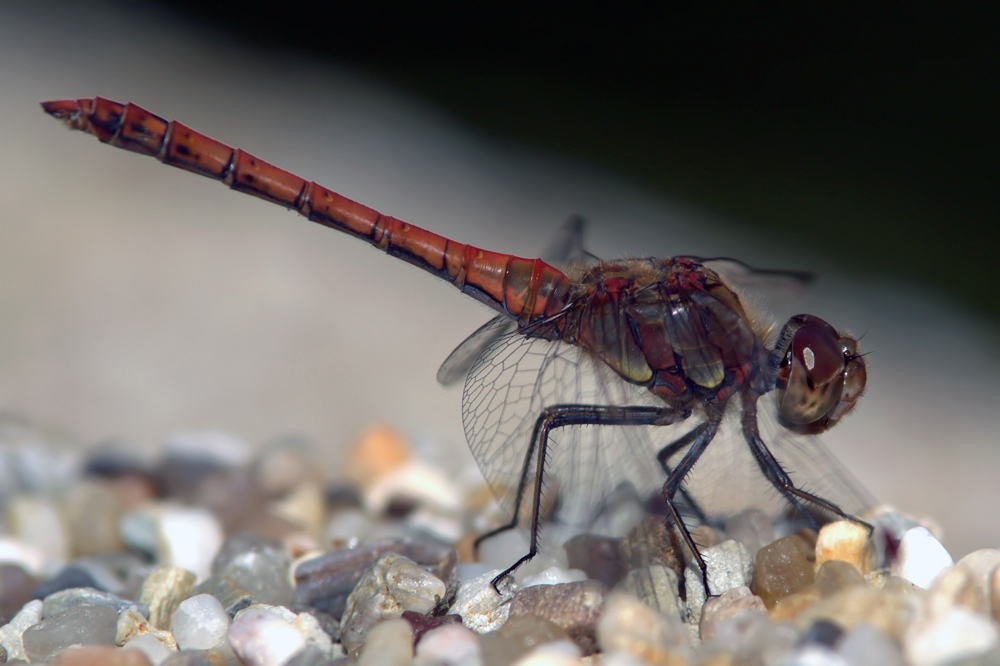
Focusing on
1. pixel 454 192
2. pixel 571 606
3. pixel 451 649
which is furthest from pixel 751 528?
pixel 454 192

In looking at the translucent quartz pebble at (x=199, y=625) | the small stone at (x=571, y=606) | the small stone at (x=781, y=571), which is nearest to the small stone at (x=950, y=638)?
the small stone at (x=781, y=571)

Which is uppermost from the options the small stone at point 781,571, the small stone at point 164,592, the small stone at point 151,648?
the small stone at point 781,571

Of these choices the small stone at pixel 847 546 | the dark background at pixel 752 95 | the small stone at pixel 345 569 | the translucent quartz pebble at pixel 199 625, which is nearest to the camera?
the translucent quartz pebble at pixel 199 625

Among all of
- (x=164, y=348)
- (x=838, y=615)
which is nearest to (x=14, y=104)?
(x=164, y=348)

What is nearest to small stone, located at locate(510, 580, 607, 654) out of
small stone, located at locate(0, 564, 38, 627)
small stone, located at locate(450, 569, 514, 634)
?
small stone, located at locate(450, 569, 514, 634)

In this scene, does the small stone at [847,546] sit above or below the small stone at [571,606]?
above

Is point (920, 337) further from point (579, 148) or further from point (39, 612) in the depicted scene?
point (39, 612)

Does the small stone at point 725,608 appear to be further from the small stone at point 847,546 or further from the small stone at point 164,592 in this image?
the small stone at point 164,592
